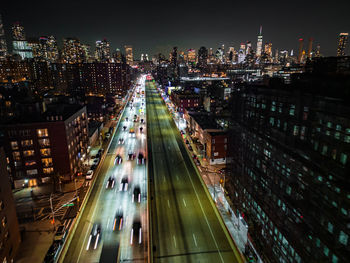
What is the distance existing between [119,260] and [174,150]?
156 feet

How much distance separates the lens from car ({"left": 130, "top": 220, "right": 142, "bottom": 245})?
36031 millimetres

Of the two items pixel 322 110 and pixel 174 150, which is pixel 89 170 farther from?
pixel 322 110

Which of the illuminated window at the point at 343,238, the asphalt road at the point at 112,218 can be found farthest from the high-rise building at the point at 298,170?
the asphalt road at the point at 112,218

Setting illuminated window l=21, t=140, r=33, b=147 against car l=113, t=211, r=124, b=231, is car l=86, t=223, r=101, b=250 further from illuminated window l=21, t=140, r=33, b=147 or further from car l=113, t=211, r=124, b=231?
illuminated window l=21, t=140, r=33, b=147

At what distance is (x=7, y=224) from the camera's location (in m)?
33.5

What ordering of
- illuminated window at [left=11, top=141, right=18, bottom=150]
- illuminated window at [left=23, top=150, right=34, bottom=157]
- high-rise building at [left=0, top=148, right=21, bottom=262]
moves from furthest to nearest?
illuminated window at [left=23, top=150, right=34, bottom=157]
illuminated window at [left=11, top=141, right=18, bottom=150]
high-rise building at [left=0, top=148, right=21, bottom=262]

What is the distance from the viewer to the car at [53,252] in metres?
32.4

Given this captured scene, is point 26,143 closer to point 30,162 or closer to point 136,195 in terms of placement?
point 30,162

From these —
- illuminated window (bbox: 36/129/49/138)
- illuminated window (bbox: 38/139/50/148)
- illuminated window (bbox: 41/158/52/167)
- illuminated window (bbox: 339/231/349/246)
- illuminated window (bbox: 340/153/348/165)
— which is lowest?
illuminated window (bbox: 41/158/52/167)

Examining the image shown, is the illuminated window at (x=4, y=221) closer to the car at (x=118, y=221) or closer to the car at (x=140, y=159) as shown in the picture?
the car at (x=118, y=221)

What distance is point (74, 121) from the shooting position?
199ft

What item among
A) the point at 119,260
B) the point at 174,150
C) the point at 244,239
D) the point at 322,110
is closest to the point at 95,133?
the point at 174,150

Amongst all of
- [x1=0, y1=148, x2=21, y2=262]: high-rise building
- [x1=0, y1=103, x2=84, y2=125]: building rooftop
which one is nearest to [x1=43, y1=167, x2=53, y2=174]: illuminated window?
[x1=0, y1=103, x2=84, y2=125]: building rooftop

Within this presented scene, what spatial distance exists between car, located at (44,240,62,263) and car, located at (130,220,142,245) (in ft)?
37.9
